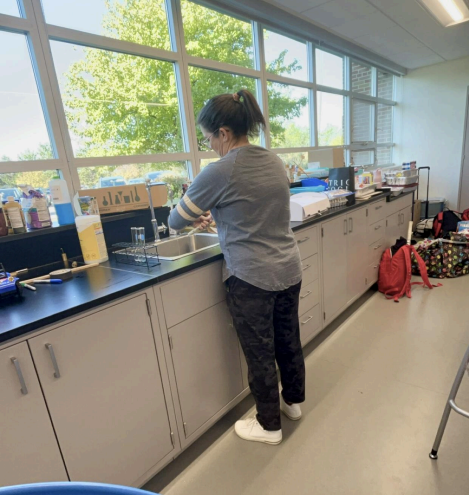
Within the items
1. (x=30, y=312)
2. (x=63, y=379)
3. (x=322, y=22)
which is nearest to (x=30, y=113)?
(x=30, y=312)

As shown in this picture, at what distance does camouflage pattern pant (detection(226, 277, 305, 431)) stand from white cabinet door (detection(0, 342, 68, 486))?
77 centimetres

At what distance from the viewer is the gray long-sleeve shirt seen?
1.22 m

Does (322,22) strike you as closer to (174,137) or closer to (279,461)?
(174,137)

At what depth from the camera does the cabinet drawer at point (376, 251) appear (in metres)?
2.96

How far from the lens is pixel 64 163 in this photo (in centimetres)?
192

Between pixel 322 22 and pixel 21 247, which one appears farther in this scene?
pixel 322 22

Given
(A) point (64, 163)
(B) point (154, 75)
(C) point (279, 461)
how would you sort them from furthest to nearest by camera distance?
(B) point (154, 75) < (A) point (64, 163) < (C) point (279, 461)

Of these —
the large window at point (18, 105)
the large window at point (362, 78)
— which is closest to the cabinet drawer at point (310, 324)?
the large window at point (18, 105)

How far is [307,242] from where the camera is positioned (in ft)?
6.77

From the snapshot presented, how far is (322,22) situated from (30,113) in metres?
3.17

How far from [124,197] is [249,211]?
3.05 feet

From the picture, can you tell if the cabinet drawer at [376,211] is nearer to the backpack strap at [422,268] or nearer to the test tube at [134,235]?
the backpack strap at [422,268]

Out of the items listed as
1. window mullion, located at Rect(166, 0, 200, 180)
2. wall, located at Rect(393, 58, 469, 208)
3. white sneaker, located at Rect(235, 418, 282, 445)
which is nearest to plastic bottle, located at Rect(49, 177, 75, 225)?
window mullion, located at Rect(166, 0, 200, 180)

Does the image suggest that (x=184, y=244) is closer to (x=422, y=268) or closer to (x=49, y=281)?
(x=49, y=281)
